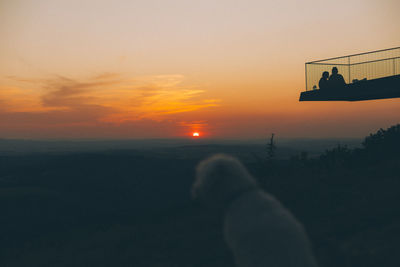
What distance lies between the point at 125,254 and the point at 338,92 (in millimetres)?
19068

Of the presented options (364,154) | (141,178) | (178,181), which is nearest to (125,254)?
(364,154)

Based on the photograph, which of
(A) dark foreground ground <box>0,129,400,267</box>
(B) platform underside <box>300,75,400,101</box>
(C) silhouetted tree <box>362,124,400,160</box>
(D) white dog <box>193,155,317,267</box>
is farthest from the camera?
(B) platform underside <box>300,75,400,101</box>

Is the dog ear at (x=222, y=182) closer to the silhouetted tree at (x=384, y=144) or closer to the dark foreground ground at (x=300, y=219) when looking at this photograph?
the dark foreground ground at (x=300, y=219)

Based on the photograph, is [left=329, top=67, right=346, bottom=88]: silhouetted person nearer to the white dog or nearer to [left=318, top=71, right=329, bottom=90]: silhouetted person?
[left=318, top=71, right=329, bottom=90]: silhouetted person

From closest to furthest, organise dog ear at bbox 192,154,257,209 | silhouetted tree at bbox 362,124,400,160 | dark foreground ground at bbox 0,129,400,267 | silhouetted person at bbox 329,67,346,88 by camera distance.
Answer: dog ear at bbox 192,154,257,209
dark foreground ground at bbox 0,129,400,267
silhouetted tree at bbox 362,124,400,160
silhouetted person at bbox 329,67,346,88

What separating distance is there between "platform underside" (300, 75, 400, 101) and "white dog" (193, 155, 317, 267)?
68.3 feet

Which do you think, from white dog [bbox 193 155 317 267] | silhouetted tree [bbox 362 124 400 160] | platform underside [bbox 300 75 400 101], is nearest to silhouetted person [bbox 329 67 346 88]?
platform underside [bbox 300 75 400 101]

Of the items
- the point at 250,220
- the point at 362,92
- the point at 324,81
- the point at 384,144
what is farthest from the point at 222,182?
the point at 324,81

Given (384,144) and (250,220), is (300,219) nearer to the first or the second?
(250,220)

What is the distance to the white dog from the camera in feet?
10.8

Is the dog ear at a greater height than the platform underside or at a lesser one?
lesser

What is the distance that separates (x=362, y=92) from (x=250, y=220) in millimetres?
21530

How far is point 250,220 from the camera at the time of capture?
341cm

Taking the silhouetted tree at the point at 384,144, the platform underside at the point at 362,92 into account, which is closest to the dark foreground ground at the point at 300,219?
the silhouetted tree at the point at 384,144
